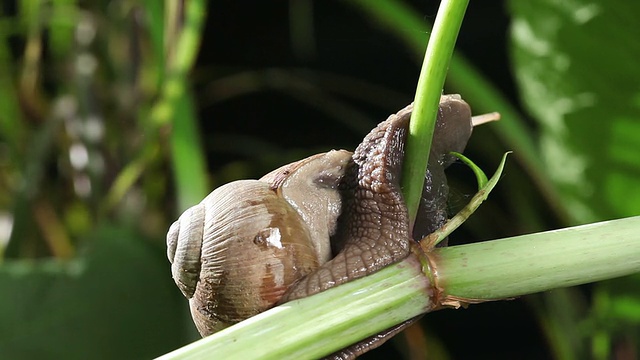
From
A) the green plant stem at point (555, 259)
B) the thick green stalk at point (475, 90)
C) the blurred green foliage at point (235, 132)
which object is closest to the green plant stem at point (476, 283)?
the green plant stem at point (555, 259)

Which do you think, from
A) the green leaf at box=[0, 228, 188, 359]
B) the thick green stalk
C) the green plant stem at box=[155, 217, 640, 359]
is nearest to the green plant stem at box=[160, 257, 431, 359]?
the green plant stem at box=[155, 217, 640, 359]

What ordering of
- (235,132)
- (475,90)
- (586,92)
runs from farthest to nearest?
1. (235,132)
2. (475,90)
3. (586,92)

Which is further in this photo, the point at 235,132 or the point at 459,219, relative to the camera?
the point at 235,132

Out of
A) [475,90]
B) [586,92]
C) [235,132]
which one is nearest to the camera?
[586,92]

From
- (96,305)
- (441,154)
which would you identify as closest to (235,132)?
(96,305)

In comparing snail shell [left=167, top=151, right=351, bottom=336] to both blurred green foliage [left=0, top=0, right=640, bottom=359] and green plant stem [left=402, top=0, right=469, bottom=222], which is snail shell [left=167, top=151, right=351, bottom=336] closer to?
green plant stem [left=402, top=0, right=469, bottom=222]

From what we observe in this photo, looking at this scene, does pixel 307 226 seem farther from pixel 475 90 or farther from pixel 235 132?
pixel 235 132

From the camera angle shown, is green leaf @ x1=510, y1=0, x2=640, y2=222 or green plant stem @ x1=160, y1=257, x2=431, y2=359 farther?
green leaf @ x1=510, y1=0, x2=640, y2=222

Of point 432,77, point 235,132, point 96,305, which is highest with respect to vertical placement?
point 432,77

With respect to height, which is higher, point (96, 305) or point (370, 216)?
point (370, 216)
